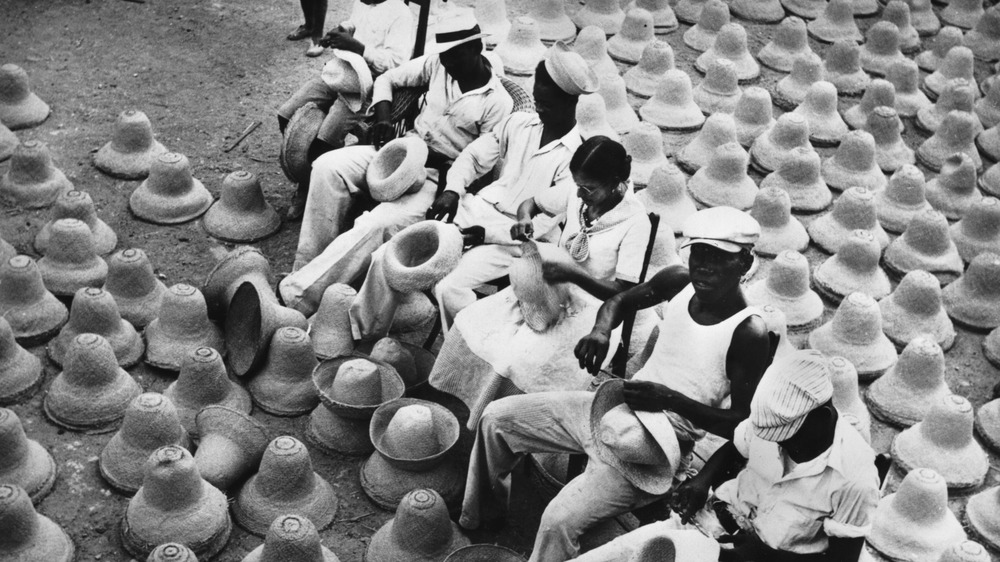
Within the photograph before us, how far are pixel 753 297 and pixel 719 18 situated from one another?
9.82 ft

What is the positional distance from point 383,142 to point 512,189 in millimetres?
835

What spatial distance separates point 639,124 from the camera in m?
6.93

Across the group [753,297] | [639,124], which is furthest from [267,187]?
[753,297]

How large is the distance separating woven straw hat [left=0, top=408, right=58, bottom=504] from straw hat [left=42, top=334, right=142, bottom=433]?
9.5 inches

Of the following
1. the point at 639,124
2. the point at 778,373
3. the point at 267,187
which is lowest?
the point at 267,187

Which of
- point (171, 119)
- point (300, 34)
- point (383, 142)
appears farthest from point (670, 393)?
Result: point (300, 34)

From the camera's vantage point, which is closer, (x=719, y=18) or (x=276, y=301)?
(x=276, y=301)

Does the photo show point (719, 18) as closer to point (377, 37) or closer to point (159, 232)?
point (377, 37)

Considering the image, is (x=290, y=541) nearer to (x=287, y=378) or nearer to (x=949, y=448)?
(x=287, y=378)

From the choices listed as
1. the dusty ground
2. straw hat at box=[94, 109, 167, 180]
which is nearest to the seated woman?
the dusty ground

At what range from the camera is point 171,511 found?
450 centimetres

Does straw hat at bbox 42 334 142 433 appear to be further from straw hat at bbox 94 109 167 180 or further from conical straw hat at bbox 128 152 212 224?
straw hat at bbox 94 109 167 180

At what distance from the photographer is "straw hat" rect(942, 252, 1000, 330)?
6.05 m

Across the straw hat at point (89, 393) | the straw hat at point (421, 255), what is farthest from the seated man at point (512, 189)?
the straw hat at point (89, 393)
